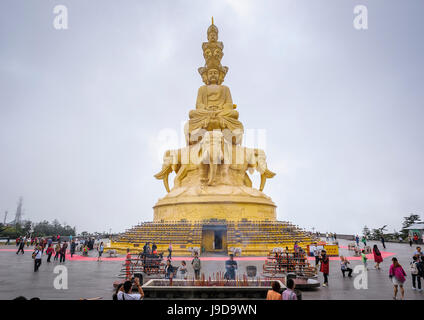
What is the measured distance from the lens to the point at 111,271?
486 inches

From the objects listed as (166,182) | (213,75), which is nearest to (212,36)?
(213,75)

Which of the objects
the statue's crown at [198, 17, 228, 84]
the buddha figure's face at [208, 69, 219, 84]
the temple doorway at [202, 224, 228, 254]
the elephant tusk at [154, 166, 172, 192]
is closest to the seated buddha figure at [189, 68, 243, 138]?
the buddha figure's face at [208, 69, 219, 84]

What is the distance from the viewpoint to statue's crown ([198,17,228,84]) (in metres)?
31.1

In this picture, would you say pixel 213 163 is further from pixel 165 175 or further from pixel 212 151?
pixel 165 175

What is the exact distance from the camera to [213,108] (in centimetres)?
2991

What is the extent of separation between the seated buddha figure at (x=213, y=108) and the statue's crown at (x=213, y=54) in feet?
0.88

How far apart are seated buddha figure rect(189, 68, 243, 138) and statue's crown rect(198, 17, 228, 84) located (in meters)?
0.27

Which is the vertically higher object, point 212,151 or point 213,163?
point 212,151

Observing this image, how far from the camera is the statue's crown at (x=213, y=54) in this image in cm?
3112

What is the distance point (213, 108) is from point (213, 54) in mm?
6190

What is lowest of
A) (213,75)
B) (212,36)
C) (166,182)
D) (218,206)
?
(218,206)

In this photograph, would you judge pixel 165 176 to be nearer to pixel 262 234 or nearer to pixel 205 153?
pixel 205 153

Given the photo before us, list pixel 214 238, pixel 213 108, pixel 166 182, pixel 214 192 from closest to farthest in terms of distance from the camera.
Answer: pixel 214 238, pixel 214 192, pixel 166 182, pixel 213 108
